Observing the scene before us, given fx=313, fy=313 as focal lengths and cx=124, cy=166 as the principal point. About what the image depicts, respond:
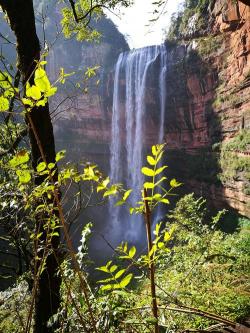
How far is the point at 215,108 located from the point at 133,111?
742cm

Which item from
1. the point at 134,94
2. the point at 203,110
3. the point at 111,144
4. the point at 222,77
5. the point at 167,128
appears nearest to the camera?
the point at 222,77

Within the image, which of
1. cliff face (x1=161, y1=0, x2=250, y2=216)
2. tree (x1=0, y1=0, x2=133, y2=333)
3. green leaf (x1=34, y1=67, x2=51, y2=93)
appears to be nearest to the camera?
green leaf (x1=34, y1=67, x2=51, y2=93)

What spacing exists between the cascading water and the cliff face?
1.07m

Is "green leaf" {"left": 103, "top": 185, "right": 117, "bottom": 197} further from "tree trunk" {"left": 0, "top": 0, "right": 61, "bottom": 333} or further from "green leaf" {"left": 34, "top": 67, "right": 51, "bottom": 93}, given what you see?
"tree trunk" {"left": 0, "top": 0, "right": 61, "bottom": 333}

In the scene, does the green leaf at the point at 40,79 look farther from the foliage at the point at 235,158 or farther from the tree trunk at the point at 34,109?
the foliage at the point at 235,158

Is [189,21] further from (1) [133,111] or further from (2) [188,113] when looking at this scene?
(1) [133,111]

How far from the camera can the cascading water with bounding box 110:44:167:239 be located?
21.5m

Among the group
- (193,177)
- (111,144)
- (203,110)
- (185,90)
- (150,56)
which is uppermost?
(150,56)

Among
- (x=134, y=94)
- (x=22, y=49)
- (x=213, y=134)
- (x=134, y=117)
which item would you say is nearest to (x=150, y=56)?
(x=134, y=94)

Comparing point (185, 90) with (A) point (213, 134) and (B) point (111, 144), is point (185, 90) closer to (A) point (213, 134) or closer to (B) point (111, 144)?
→ (A) point (213, 134)

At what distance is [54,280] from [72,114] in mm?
26489

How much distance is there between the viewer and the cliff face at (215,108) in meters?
14.6

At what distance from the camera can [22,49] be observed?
2186mm

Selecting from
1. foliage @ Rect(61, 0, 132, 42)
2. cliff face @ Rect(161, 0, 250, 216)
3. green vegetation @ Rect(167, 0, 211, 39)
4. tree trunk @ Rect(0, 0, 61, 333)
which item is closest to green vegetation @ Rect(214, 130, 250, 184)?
cliff face @ Rect(161, 0, 250, 216)
